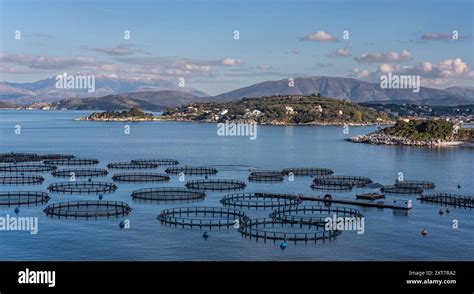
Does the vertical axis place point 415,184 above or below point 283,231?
above

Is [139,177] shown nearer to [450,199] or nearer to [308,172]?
[308,172]

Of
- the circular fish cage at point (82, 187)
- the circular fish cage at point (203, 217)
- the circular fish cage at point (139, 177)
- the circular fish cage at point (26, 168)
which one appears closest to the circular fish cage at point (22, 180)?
the circular fish cage at point (82, 187)

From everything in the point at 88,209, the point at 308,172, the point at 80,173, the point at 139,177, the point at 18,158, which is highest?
the point at 18,158

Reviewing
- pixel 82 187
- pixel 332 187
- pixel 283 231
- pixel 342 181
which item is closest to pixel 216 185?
pixel 332 187
